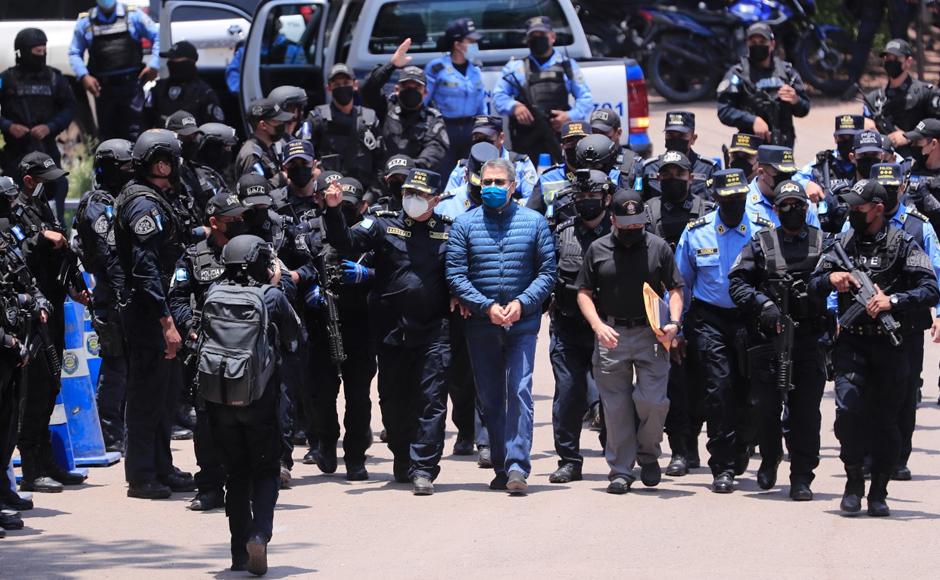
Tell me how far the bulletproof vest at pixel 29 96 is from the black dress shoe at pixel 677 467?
7.22m

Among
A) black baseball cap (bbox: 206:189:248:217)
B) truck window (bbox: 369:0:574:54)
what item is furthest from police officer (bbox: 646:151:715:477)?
truck window (bbox: 369:0:574:54)

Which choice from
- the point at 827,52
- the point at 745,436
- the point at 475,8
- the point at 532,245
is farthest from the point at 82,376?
the point at 827,52

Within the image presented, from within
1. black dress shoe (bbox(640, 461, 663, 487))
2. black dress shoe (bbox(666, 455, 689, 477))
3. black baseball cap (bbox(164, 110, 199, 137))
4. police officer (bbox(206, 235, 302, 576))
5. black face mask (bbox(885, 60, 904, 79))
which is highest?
black baseball cap (bbox(164, 110, 199, 137))

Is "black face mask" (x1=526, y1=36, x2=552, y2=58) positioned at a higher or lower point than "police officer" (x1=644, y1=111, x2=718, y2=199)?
higher

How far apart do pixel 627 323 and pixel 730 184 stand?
3.60 feet

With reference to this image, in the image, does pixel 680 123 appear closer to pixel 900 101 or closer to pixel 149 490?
pixel 900 101

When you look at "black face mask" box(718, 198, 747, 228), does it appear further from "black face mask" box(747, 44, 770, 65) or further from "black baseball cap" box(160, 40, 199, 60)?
"black baseball cap" box(160, 40, 199, 60)

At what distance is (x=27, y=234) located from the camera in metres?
10.6

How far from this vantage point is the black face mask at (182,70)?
16.5 metres

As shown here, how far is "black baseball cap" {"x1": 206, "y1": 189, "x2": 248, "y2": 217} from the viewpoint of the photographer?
961 cm

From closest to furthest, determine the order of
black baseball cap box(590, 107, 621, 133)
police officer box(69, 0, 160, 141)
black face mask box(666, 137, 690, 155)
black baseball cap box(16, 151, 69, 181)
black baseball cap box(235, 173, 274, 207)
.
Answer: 1. black baseball cap box(235, 173, 274, 207)
2. black baseball cap box(16, 151, 69, 181)
3. black face mask box(666, 137, 690, 155)
4. black baseball cap box(590, 107, 621, 133)
5. police officer box(69, 0, 160, 141)

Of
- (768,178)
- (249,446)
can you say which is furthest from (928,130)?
(249,446)

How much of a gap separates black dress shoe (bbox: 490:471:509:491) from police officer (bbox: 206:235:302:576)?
2440 mm

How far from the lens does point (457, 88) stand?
1579 centimetres
